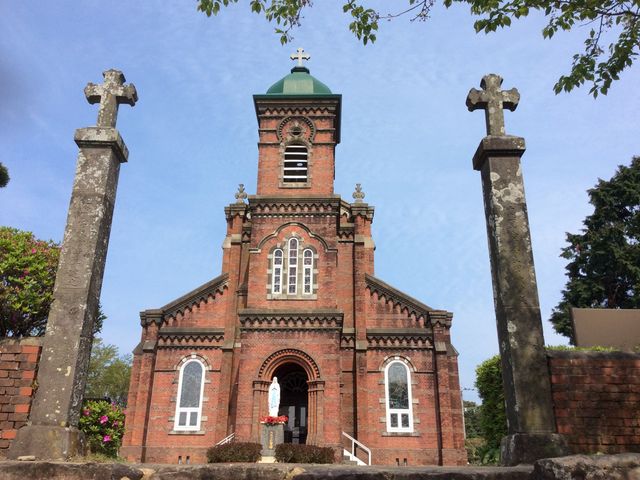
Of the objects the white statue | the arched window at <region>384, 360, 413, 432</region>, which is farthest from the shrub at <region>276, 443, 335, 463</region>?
the arched window at <region>384, 360, 413, 432</region>

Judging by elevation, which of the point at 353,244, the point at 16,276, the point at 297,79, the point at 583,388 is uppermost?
the point at 297,79

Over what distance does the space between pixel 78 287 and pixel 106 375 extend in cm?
5392

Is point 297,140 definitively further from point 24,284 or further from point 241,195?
point 24,284

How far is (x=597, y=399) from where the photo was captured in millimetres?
7570

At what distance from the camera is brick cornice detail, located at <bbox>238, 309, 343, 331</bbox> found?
2319 cm

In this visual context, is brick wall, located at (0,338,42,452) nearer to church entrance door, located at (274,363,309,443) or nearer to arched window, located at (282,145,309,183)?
church entrance door, located at (274,363,309,443)

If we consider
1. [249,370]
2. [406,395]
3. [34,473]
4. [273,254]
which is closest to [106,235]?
[34,473]

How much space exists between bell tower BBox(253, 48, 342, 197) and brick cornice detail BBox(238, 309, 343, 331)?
6779 millimetres

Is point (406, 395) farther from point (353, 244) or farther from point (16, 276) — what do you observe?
point (16, 276)

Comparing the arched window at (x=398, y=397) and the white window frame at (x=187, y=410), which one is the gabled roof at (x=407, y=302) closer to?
the arched window at (x=398, y=397)

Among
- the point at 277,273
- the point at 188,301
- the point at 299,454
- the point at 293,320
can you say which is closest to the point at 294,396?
the point at 293,320

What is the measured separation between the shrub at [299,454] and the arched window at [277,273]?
25.5 feet

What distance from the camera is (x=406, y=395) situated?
24.5 m

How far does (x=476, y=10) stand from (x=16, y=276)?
28.1ft
